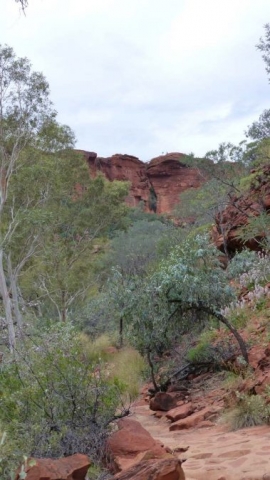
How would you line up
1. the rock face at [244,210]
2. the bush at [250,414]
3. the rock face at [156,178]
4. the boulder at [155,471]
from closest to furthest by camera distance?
the boulder at [155,471] < the bush at [250,414] < the rock face at [244,210] < the rock face at [156,178]

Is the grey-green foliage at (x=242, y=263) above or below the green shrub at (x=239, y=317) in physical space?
above

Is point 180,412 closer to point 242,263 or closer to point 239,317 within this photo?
point 239,317

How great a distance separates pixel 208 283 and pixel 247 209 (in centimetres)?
643

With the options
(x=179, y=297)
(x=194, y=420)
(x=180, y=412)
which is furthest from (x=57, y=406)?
(x=179, y=297)

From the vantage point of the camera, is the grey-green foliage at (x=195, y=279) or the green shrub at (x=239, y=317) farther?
the green shrub at (x=239, y=317)

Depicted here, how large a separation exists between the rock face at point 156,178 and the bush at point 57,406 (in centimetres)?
4444

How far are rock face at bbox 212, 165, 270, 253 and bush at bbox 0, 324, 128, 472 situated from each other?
8620 millimetres

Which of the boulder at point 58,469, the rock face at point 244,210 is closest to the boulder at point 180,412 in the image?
the boulder at point 58,469

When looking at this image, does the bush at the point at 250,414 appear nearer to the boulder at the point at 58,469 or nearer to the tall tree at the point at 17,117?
the boulder at the point at 58,469

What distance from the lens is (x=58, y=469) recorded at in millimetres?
3383

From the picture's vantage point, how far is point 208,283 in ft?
25.7

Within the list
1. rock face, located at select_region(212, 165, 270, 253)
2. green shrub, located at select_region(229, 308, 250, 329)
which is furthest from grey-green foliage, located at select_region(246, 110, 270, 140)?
green shrub, located at select_region(229, 308, 250, 329)

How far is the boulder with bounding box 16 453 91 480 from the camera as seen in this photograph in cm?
321

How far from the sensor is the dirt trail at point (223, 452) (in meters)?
3.82
